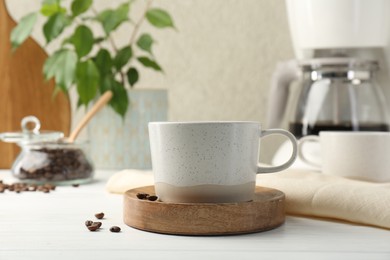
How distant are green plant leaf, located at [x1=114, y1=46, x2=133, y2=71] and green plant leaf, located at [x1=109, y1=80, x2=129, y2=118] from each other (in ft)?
0.16

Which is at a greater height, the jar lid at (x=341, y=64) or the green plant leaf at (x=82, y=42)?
the green plant leaf at (x=82, y=42)

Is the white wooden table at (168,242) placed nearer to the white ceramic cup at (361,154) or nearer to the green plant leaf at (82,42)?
the white ceramic cup at (361,154)

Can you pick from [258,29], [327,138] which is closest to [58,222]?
[327,138]

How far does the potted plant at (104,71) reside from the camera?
1135 mm

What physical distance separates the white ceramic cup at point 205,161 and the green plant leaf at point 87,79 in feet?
1.88

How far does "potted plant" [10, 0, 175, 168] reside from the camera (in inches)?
44.7

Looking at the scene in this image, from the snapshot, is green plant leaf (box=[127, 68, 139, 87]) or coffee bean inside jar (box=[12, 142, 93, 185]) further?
green plant leaf (box=[127, 68, 139, 87])

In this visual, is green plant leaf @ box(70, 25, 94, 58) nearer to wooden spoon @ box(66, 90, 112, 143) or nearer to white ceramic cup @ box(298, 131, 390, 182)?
wooden spoon @ box(66, 90, 112, 143)

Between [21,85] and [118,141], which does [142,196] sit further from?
[21,85]

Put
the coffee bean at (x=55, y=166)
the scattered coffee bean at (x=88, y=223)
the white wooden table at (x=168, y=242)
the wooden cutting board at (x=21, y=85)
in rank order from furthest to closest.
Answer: the wooden cutting board at (x=21, y=85) < the coffee bean at (x=55, y=166) < the scattered coffee bean at (x=88, y=223) < the white wooden table at (x=168, y=242)

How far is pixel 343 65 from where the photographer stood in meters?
1.07

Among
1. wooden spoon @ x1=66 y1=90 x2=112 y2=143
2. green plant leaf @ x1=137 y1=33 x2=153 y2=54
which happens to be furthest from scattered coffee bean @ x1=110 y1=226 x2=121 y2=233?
green plant leaf @ x1=137 y1=33 x2=153 y2=54

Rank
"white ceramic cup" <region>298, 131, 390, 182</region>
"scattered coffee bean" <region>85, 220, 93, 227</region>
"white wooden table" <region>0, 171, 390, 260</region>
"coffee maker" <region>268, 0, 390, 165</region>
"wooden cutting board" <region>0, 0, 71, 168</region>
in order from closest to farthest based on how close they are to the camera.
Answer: "white wooden table" <region>0, 171, 390, 260</region> → "scattered coffee bean" <region>85, 220, 93, 227</region> → "white ceramic cup" <region>298, 131, 390, 182</region> → "coffee maker" <region>268, 0, 390, 165</region> → "wooden cutting board" <region>0, 0, 71, 168</region>

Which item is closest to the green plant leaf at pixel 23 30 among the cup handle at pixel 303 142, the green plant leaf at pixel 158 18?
the green plant leaf at pixel 158 18
